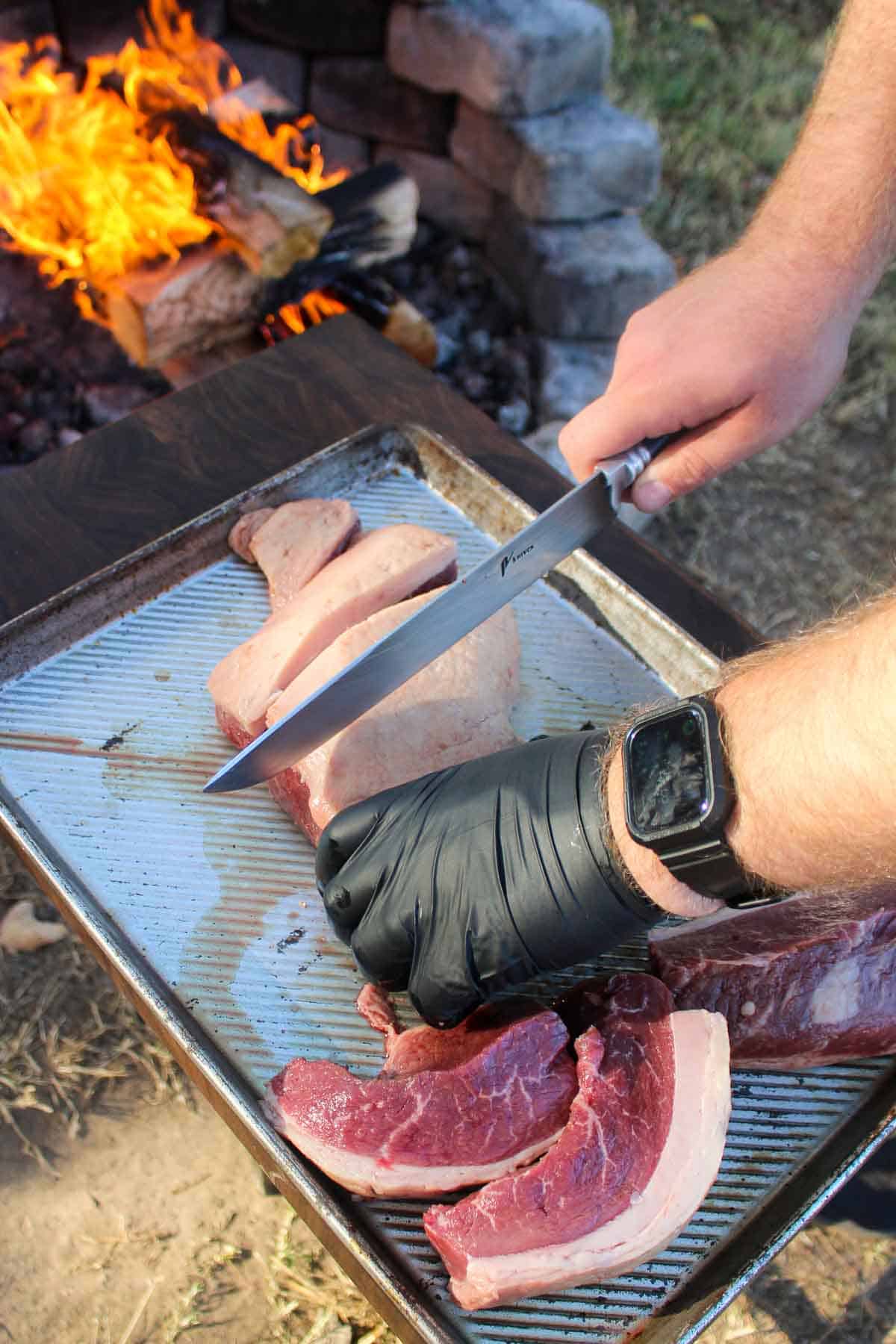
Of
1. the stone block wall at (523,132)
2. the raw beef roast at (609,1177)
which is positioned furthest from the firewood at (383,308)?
the raw beef roast at (609,1177)

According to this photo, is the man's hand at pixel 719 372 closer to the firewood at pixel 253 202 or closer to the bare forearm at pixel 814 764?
the bare forearm at pixel 814 764

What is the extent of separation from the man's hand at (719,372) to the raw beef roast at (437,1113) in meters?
1.10

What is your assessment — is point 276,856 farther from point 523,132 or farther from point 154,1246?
point 523,132

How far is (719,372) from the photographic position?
2.10 m

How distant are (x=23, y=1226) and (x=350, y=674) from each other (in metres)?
1.64

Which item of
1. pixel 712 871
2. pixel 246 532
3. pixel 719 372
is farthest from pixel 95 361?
pixel 712 871

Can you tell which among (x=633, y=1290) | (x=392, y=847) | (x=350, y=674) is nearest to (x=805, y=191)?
(x=350, y=674)

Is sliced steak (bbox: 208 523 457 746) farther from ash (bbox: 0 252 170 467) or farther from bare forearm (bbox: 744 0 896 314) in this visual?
ash (bbox: 0 252 170 467)

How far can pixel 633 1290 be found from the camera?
179 centimetres

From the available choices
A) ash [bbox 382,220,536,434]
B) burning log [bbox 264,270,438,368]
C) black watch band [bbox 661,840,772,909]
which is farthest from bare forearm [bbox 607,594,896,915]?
ash [bbox 382,220,536,434]

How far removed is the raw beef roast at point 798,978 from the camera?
77.6 inches

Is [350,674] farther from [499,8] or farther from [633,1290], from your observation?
[499,8]

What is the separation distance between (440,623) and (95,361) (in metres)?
2.63

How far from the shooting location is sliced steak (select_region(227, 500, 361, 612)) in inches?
99.2
